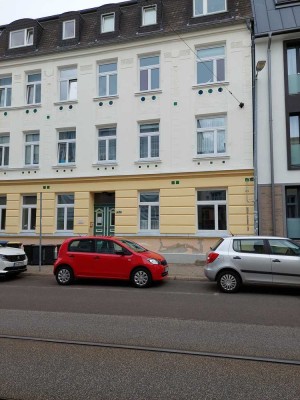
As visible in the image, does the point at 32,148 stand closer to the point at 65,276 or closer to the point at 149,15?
the point at 149,15

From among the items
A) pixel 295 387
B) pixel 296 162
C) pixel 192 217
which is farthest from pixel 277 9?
pixel 295 387

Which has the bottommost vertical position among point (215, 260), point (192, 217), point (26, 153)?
point (215, 260)

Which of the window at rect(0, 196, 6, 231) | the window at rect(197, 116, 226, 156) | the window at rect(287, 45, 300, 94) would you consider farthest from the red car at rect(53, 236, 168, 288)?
the window at rect(287, 45, 300, 94)

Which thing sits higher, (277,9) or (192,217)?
(277,9)

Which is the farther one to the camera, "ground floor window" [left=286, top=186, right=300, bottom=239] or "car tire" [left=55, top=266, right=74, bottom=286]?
"ground floor window" [left=286, top=186, right=300, bottom=239]

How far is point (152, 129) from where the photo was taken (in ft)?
56.1

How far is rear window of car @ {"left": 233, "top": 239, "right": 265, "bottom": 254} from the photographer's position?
395 inches

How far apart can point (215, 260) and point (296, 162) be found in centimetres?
716

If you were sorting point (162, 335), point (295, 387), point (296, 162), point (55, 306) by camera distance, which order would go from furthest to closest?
point (296, 162), point (55, 306), point (162, 335), point (295, 387)

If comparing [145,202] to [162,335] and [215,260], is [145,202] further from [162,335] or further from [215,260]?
[162,335]

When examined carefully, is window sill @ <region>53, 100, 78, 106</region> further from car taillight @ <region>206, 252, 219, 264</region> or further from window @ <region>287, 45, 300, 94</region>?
car taillight @ <region>206, 252, 219, 264</region>

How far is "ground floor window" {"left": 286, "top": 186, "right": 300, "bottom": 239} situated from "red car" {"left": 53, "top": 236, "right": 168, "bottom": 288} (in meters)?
6.28

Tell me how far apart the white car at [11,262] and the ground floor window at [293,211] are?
10428mm

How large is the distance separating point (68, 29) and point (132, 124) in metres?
6.57
